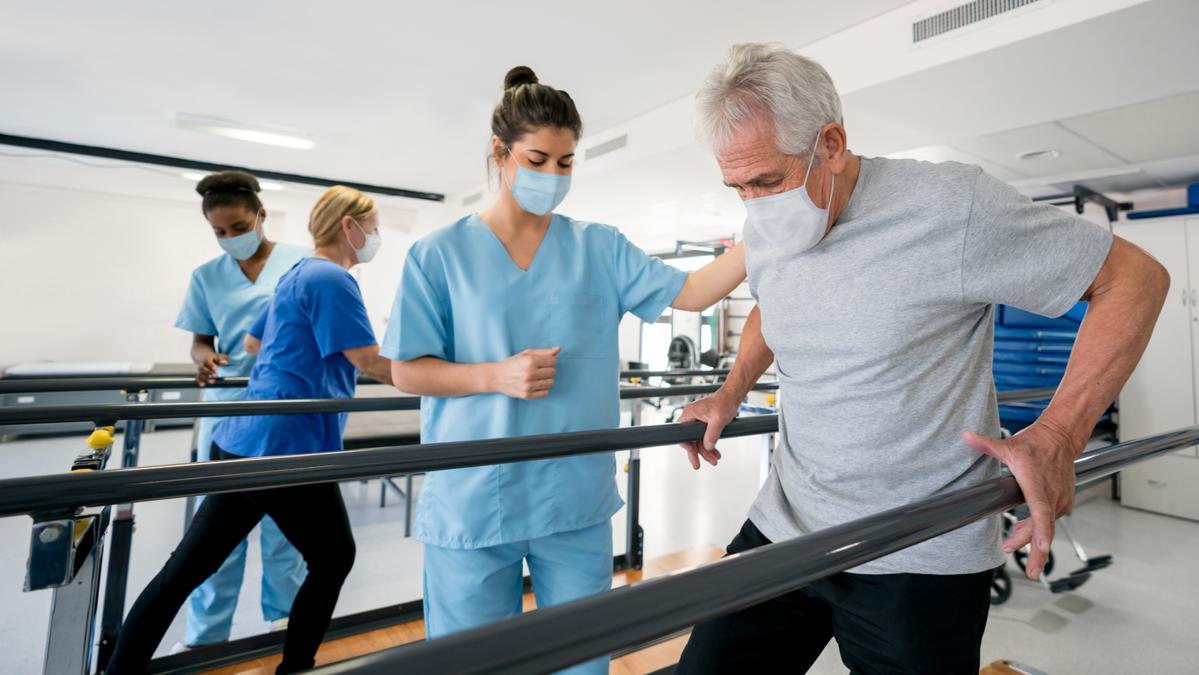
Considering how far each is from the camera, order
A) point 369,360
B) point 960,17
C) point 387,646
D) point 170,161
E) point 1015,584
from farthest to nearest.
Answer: point 170,161 → point 1015,584 → point 960,17 → point 387,646 → point 369,360

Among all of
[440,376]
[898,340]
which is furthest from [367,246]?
[898,340]

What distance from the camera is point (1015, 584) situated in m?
3.18

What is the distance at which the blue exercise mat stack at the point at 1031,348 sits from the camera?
171 inches

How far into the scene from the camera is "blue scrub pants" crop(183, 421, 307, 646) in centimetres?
212

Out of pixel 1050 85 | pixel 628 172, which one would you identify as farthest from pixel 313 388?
pixel 628 172

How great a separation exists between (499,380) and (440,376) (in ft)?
0.43

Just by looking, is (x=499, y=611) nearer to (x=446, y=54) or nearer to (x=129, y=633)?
(x=129, y=633)

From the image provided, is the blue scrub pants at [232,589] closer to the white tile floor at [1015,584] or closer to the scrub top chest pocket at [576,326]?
the white tile floor at [1015,584]

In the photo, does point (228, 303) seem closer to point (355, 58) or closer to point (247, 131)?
point (355, 58)

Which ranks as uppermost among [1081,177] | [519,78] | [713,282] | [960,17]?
[960,17]

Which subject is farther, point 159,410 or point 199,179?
point 199,179

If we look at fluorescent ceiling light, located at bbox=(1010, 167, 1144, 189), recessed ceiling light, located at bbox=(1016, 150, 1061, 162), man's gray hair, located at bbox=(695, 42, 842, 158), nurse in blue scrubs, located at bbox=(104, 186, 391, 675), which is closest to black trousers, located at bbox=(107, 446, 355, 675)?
nurse in blue scrubs, located at bbox=(104, 186, 391, 675)

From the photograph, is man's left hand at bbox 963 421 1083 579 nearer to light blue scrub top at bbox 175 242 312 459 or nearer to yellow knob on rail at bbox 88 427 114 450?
yellow knob on rail at bbox 88 427 114 450

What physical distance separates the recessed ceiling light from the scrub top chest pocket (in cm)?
497
